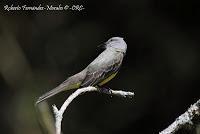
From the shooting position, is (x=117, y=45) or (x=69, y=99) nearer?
(x=69, y=99)

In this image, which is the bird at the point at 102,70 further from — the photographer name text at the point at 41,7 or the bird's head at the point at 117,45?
the photographer name text at the point at 41,7

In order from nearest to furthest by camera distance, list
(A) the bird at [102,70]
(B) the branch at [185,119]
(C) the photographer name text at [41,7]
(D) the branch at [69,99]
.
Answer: (D) the branch at [69,99]
(B) the branch at [185,119]
(A) the bird at [102,70]
(C) the photographer name text at [41,7]

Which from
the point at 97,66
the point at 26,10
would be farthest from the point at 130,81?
the point at 97,66

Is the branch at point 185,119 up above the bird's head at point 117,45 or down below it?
below

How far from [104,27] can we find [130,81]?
215 millimetres

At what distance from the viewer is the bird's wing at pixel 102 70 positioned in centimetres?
145

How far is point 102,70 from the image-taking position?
1.47 meters

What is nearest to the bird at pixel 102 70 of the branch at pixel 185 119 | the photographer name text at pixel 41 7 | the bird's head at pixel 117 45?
the bird's head at pixel 117 45

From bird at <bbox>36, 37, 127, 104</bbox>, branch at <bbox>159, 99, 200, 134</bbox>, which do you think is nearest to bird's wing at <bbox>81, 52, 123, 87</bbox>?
bird at <bbox>36, 37, 127, 104</bbox>

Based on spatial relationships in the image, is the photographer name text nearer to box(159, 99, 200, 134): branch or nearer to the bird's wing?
the bird's wing

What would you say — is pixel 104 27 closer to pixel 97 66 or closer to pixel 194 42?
pixel 194 42

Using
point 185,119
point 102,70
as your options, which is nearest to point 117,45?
point 102,70

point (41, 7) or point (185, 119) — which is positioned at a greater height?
point (41, 7)

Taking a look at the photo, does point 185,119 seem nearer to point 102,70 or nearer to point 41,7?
point 102,70
